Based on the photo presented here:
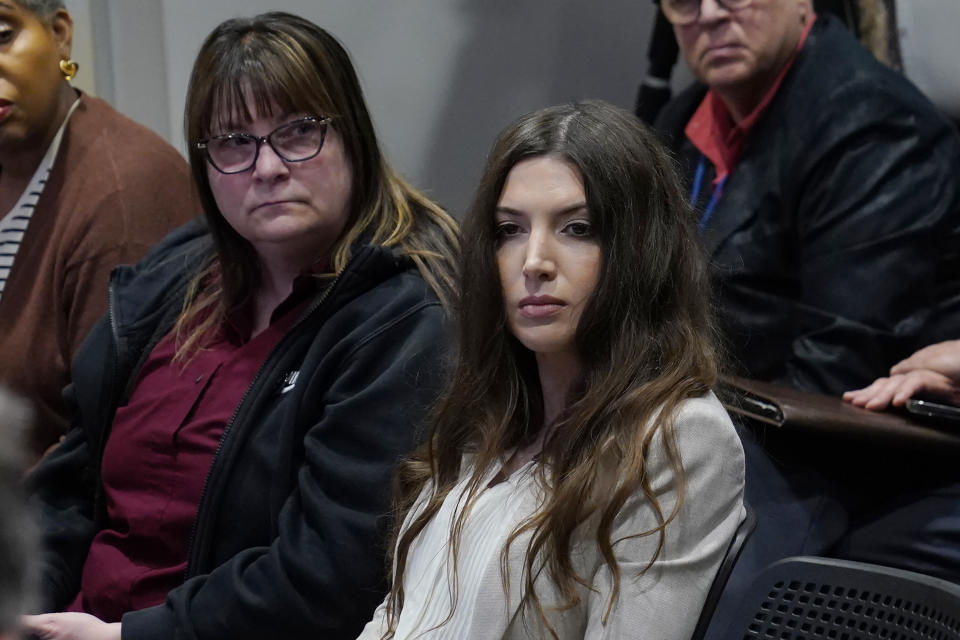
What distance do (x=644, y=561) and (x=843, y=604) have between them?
0.19 meters

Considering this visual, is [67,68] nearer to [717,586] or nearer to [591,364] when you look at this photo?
[591,364]

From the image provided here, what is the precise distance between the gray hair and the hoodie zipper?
1227 mm

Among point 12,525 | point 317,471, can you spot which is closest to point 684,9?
point 317,471

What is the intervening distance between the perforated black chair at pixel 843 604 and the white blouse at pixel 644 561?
6cm

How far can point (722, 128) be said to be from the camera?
97.0 inches

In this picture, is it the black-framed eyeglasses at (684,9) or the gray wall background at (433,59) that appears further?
the gray wall background at (433,59)

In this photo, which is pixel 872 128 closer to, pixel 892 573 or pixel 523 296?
pixel 523 296

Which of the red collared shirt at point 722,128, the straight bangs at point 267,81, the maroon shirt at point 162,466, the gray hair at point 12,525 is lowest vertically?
the maroon shirt at point 162,466

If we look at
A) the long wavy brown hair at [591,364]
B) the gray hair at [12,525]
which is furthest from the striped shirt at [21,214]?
the gray hair at [12,525]

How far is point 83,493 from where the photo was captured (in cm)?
202

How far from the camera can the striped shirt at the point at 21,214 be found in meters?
2.38

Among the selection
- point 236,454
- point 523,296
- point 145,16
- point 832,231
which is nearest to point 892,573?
point 523,296

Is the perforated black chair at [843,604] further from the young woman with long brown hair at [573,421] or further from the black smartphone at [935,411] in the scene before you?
the black smartphone at [935,411]

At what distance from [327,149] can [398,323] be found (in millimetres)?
284
